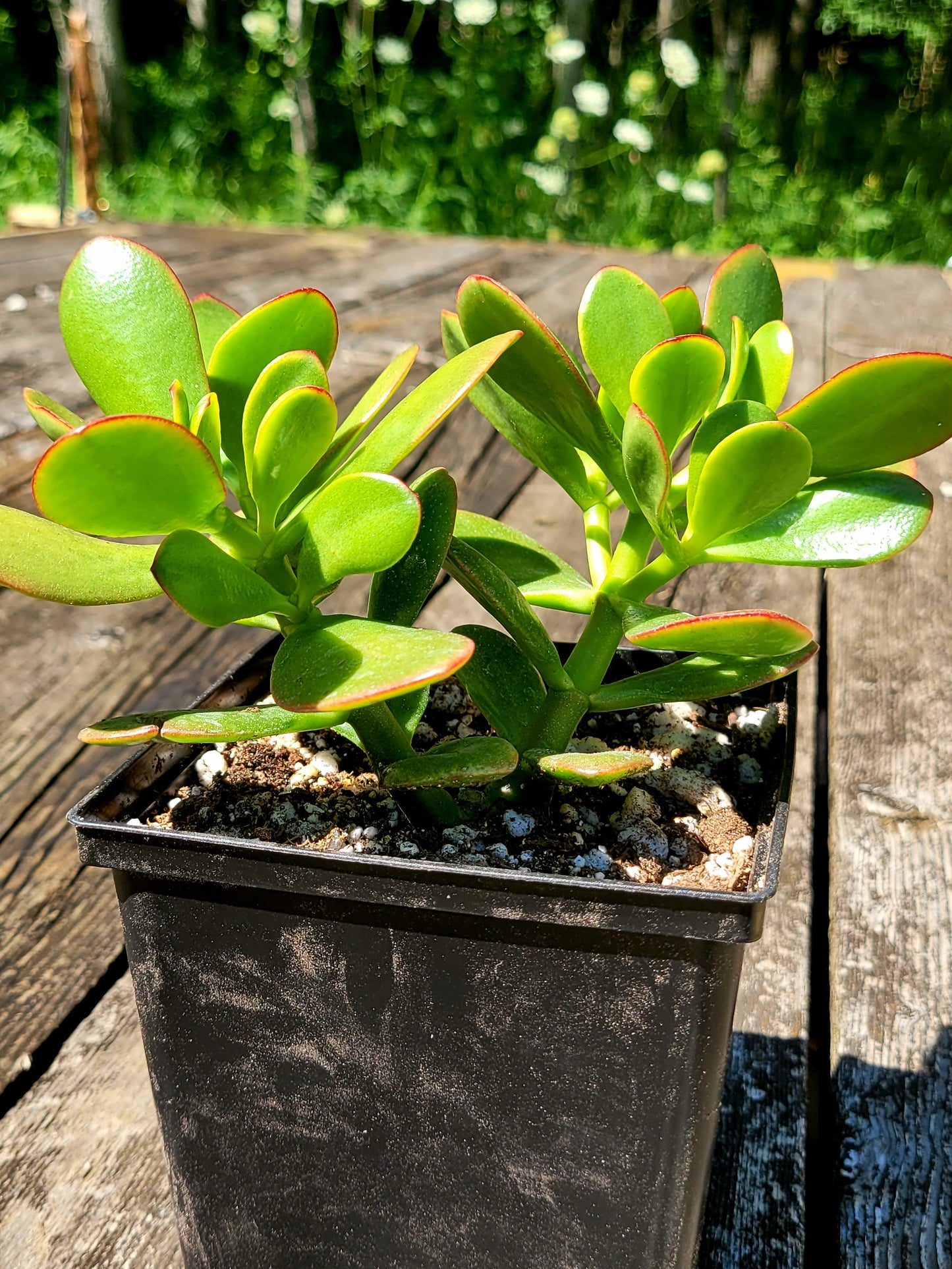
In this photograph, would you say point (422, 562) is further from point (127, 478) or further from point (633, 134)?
point (633, 134)

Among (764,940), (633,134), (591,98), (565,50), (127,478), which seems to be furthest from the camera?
(591,98)

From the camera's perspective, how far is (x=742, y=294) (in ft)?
1.97

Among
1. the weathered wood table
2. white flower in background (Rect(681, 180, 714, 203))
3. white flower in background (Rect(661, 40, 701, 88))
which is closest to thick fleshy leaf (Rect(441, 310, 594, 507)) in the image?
the weathered wood table

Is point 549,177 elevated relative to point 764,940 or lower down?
elevated

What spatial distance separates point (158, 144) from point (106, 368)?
6260 mm

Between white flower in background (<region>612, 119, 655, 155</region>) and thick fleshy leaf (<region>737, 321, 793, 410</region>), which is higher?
thick fleshy leaf (<region>737, 321, 793, 410</region>)

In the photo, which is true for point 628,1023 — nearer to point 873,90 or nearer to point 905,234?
point 905,234

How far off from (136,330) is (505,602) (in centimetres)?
22

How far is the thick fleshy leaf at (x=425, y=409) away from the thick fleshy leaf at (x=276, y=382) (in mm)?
31

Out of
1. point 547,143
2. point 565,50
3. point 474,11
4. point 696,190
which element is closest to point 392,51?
point 474,11

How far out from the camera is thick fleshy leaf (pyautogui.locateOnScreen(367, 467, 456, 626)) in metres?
0.54

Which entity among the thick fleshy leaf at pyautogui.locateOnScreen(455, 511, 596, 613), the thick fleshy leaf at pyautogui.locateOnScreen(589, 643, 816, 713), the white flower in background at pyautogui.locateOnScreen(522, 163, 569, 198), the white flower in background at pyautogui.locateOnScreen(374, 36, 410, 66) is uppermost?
the white flower in background at pyautogui.locateOnScreen(374, 36, 410, 66)

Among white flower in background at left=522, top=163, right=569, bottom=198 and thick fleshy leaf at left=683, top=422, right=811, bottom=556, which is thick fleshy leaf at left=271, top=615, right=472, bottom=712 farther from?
white flower in background at left=522, top=163, right=569, bottom=198

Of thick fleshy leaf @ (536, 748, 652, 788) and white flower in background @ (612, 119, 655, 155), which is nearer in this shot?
thick fleshy leaf @ (536, 748, 652, 788)
